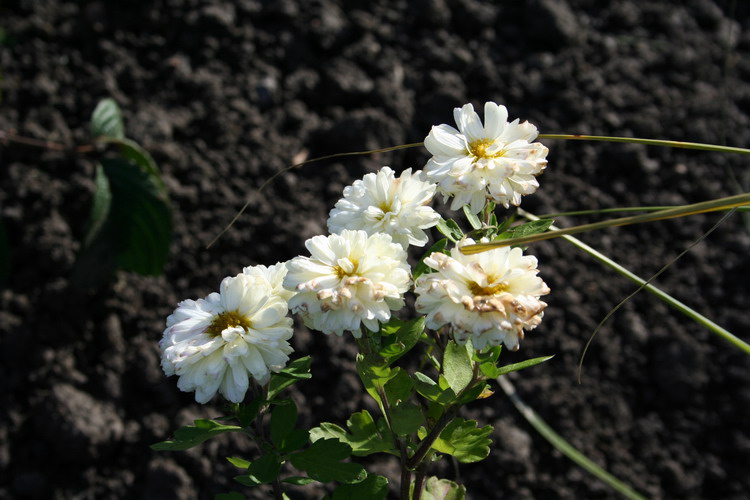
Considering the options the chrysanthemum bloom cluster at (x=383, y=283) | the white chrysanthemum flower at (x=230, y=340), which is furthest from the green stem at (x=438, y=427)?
the white chrysanthemum flower at (x=230, y=340)

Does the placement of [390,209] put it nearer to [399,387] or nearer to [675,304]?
[399,387]

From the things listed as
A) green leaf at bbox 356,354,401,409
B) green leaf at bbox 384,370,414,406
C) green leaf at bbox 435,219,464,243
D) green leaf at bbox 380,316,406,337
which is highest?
green leaf at bbox 435,219,464,243

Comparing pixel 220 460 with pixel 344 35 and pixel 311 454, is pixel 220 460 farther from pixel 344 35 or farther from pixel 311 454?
pixel 344 35

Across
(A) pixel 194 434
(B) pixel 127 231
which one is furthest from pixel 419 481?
(B) pixel 127 231

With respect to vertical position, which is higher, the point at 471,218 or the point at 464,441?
the point at 471,218

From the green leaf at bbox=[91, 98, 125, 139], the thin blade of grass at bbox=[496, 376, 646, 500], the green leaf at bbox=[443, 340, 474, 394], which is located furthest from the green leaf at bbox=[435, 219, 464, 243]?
the green leaf at bbox=[91, 98, 125, 139]

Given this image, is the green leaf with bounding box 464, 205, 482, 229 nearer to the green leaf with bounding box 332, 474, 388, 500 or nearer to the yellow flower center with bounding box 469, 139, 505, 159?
the yellow flower center with bounding box 469, 139, 505, 159
